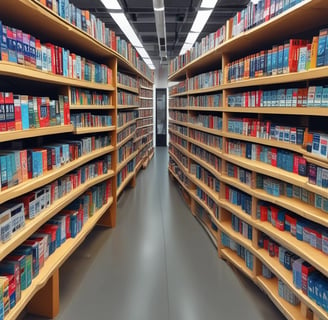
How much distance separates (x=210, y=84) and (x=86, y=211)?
7.20 ft

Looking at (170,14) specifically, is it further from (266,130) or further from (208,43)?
(266,130)

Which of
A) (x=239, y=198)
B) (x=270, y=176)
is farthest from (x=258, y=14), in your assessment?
(x=239, y=198)

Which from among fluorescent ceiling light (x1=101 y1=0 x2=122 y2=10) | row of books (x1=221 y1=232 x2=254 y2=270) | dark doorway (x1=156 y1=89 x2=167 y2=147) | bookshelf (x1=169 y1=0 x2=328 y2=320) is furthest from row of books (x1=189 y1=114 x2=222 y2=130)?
dark doorway (x1=156 y1=89 x2=167 y2=147)

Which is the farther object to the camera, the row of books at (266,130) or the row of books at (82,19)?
the row of books at (82,19)

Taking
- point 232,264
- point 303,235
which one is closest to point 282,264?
point 303,235

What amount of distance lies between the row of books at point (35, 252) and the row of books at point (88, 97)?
38.1 inches

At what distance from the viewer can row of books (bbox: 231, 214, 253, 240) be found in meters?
2.96

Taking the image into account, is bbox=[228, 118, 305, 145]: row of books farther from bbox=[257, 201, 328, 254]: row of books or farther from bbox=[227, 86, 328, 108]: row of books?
bbox=[257, 201, 328, 254]: row of books

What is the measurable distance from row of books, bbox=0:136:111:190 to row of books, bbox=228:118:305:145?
Answer: 5.04 feet

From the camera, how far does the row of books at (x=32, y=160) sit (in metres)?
1.85

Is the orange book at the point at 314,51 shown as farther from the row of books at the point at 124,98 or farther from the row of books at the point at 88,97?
the row of books at the point at 124,98

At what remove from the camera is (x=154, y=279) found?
306 cm

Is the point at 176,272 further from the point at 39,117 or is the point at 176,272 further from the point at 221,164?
the point at 39,117

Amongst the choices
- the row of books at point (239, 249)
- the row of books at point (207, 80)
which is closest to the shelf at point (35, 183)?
the row of books at point (239, 249)
